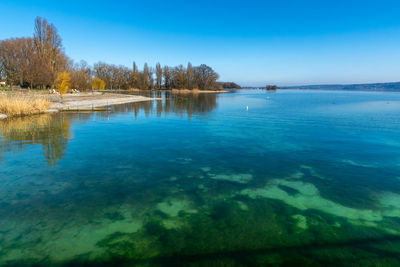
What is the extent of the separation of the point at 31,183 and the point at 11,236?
230 cm

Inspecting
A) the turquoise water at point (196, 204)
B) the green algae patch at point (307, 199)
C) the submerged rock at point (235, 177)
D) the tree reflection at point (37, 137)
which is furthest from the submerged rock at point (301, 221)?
the tree reflection at point (37, 137)

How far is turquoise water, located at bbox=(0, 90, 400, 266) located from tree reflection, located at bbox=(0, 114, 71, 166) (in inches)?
4.1

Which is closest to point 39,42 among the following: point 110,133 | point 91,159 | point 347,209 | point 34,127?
point 34,127

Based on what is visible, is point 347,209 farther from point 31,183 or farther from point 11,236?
point 31,183

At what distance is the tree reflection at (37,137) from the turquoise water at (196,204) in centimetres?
10

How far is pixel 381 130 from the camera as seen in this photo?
43.9 feet

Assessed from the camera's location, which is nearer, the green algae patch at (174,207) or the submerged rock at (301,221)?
the submerged rock at (301,221)

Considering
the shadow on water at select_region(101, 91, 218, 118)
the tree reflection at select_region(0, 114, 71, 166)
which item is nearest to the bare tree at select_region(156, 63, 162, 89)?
the shadow on water at select_region(101, 91, 218, 118)

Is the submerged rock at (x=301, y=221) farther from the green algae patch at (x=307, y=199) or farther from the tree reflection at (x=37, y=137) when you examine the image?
the tree reflection at (x=37, y=137)

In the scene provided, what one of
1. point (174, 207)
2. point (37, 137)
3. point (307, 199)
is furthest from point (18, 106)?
point (307, 199)

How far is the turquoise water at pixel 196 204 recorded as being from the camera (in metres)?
3.37

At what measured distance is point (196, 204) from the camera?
4758 millimetres

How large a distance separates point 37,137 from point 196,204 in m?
9.12

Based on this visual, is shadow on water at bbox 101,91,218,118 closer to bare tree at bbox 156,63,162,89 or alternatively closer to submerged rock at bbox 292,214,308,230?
submerged rock at bbox 292,214,308,230
